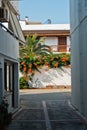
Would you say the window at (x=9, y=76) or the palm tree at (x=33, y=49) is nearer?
the window at (x=9, y=76)

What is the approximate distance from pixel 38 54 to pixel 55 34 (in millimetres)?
8989

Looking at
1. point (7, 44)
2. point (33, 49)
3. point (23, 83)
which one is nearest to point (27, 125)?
point (7, 44)

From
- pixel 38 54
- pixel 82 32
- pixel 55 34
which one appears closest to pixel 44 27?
pixel 55 34

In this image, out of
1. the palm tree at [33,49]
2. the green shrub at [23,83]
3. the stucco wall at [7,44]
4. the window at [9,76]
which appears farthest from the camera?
the palm tree at [33,49]

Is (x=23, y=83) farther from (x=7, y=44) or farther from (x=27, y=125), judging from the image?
(x=27, y=125)

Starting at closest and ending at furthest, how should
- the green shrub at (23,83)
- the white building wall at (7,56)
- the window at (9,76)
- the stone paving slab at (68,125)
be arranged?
the stone paving slab at (68,125) < the white building wall at (7,56) < the window at (9,76) < the green shrub at (23,83)

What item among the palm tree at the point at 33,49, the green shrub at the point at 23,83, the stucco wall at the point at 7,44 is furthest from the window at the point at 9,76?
the palm tree at the point at 33,49

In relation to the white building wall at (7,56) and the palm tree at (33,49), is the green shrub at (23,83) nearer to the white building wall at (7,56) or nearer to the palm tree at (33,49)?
the palm tree at (33,49)

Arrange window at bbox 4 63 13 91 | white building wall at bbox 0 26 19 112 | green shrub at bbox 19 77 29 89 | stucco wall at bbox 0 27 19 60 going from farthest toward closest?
green shrub at bbox 19 77 29 89 < window at bbox 4 63 13 91 < stucco wall at bbox 0 27 19 60 < white building wall at bbox 0 26 19 112

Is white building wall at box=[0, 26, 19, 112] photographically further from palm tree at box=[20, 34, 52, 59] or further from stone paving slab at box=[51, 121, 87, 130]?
palm tree at box=[20, 34, 52, 59]

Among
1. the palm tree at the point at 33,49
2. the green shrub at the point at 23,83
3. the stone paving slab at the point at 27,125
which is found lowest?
the stone paving slab at the point at 27,125

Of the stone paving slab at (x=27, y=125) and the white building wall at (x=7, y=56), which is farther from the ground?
the white building wall at (x=7, y=56)

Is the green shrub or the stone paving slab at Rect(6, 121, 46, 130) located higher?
the green shrub

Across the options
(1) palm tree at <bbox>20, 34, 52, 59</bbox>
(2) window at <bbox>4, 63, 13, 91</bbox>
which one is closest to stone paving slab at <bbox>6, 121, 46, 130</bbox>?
(2) window at <bbox>4, 63, 13, 91</bbox>
